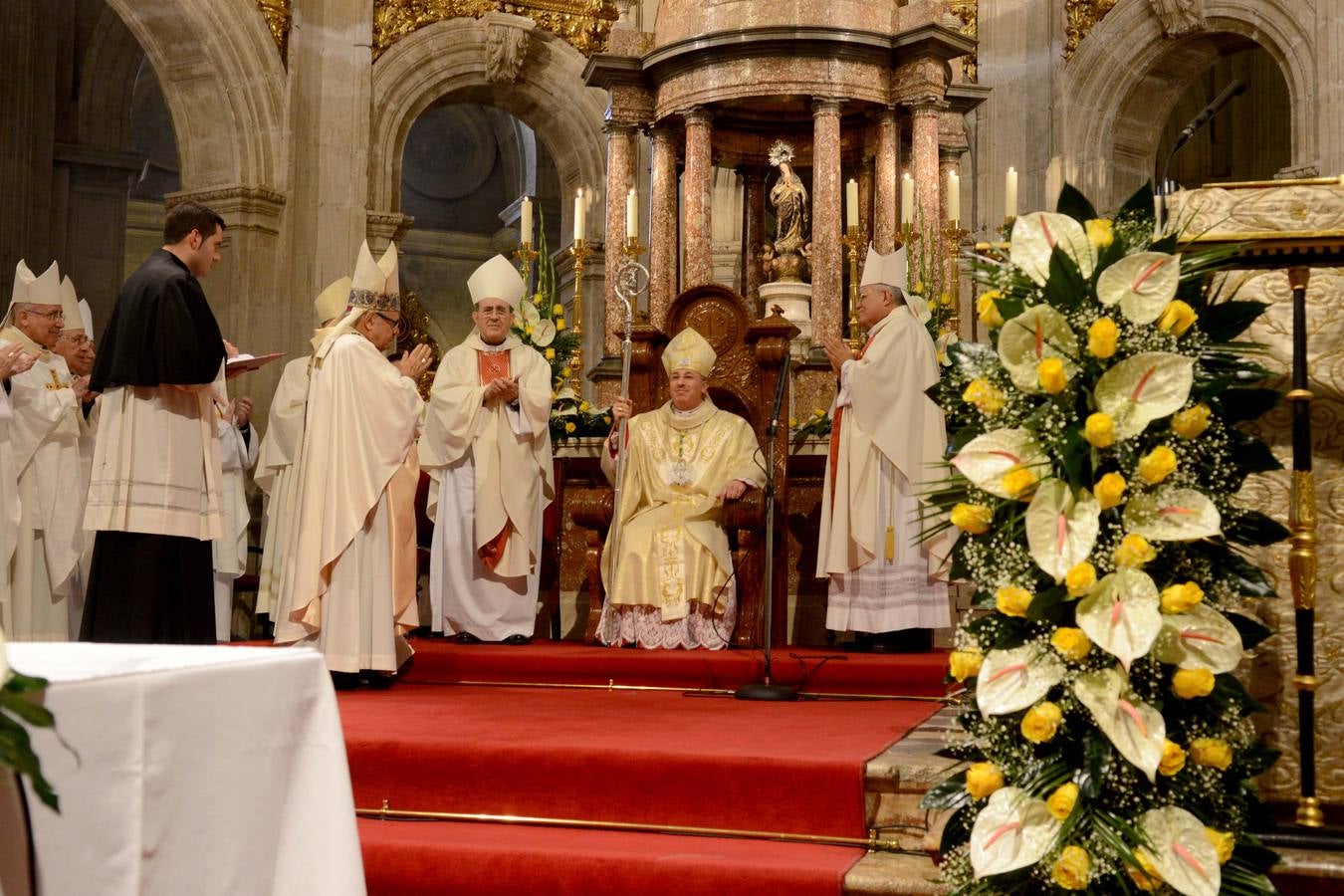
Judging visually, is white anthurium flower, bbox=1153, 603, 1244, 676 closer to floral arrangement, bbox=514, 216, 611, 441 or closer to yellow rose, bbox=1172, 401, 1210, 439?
yellow rose, bbox=1172, 401, 1210, 439

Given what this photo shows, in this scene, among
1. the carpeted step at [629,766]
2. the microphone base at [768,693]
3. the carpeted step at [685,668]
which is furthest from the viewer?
the carpeted step at [685,668]

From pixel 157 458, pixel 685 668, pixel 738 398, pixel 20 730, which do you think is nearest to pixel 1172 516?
pixel 20 730

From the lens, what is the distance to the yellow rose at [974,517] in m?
3.28

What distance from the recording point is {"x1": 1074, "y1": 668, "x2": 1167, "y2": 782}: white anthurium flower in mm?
2984

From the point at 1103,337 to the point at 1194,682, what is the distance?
0.72 metres

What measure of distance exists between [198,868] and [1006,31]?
11138 mm

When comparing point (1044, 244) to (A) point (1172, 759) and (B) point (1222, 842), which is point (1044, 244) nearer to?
(A) point (1172, 759)

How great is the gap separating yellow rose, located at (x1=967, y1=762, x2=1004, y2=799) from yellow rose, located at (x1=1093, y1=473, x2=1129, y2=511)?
1.99 feet

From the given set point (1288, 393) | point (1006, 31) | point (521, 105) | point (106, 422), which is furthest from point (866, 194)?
point (1288, 393)

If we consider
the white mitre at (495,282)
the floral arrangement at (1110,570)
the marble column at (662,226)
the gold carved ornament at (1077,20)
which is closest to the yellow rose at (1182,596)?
the floral arrangement at (1110,570)

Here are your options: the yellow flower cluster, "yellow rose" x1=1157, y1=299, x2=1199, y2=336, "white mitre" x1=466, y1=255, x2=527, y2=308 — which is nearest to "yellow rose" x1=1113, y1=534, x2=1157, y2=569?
the yellow flower cluster

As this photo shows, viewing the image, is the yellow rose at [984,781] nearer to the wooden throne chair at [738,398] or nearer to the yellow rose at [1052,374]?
the yellow rose at [1052,374]

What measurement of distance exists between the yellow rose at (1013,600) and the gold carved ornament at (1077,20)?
386 inches

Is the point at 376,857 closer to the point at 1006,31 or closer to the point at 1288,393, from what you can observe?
the point at 1288,393
